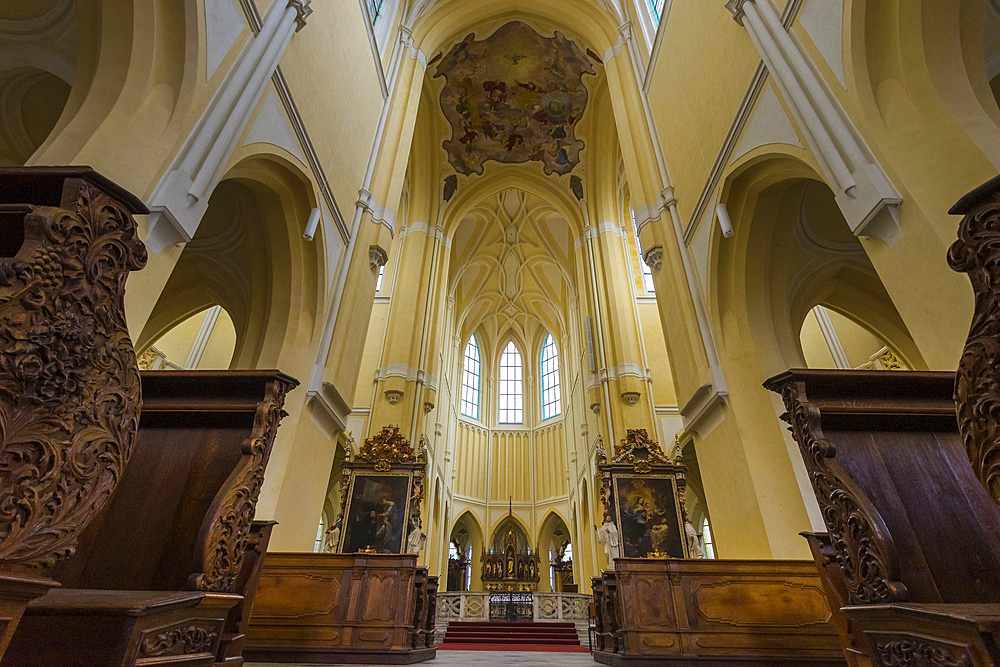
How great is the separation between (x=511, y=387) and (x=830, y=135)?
2068 cm

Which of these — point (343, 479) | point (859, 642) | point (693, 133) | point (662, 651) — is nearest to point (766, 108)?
point (693, 133)

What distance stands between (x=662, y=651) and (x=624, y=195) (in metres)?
13.6

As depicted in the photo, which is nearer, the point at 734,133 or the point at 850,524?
the point at 850,524

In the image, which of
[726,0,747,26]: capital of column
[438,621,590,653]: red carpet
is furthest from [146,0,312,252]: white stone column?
[438,621,590,653]: red carpet

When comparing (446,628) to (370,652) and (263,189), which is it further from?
(263,189)

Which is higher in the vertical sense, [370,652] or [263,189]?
[263,189]

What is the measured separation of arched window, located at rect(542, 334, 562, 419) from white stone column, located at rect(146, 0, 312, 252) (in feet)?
61.6

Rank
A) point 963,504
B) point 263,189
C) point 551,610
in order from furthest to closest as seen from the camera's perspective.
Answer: point 551,610 < point 263,189 < point 963,504

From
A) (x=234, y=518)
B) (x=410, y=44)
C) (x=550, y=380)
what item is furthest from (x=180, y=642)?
(x=550, y=380)

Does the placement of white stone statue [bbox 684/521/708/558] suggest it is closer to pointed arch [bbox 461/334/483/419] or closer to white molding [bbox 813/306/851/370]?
white molding [bbox 813/306/851/370]

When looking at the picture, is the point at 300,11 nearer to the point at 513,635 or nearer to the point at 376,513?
the point at 376,513

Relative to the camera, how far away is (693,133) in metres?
7.40

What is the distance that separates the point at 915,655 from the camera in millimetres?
1816

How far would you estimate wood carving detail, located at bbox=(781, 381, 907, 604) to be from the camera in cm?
213
